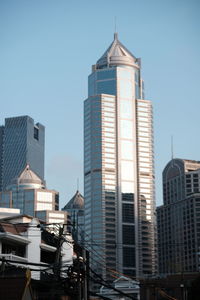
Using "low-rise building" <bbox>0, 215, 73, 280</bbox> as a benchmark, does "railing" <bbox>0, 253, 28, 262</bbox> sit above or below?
below

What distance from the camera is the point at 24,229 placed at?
287 feet

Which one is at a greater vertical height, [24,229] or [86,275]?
[24,229]

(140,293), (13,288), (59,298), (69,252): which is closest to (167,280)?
(140,293)

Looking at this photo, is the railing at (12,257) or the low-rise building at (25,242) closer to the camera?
the railing at (12,257)

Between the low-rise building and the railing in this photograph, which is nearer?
the railing

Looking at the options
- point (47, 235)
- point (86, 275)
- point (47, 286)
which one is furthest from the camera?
point (47, 235)

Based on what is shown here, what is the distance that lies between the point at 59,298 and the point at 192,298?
85.2 ft

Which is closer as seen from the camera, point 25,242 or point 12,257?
point 12,257

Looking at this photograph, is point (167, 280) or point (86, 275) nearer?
point (86, 275)

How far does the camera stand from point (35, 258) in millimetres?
87500

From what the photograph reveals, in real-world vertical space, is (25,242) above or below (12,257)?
above

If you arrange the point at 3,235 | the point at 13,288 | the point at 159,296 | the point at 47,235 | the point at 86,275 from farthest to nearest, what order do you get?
the point at 159,296 → the point at 47,235 → the point at 3,235 → the point at 13,288 → the point at 86,275

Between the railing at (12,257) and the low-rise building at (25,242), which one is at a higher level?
the low-rise building at (25,242)

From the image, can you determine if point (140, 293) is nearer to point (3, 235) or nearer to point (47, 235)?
point (47, 235)
